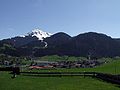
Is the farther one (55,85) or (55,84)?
(55,84)

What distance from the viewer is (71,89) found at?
52844 millimetres

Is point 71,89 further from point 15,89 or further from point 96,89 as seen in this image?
point 15,89

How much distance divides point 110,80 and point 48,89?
23380mm

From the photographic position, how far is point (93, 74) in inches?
3883

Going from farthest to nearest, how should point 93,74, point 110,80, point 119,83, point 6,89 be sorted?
point 93,74, point 110,80, point 119,83, point 6,89

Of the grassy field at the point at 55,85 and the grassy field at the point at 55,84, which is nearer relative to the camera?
the grassy field at the point at 55,85

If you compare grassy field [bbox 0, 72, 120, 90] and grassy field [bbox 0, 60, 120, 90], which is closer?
grassy field [bbox 0, 72, 120, 90]

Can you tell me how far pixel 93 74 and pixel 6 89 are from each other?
5127 centimetres

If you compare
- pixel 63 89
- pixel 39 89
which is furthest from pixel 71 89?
pixel 39 89

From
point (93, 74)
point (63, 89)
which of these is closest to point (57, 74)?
point (93, 74)

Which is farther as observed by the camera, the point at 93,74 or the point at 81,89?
the point at 93,74

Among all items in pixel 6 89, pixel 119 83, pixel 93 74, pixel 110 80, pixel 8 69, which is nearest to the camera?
pixel 6 89

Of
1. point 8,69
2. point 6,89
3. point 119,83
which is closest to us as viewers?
point 6,89

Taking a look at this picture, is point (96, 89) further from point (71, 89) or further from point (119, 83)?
point (119, 83)
